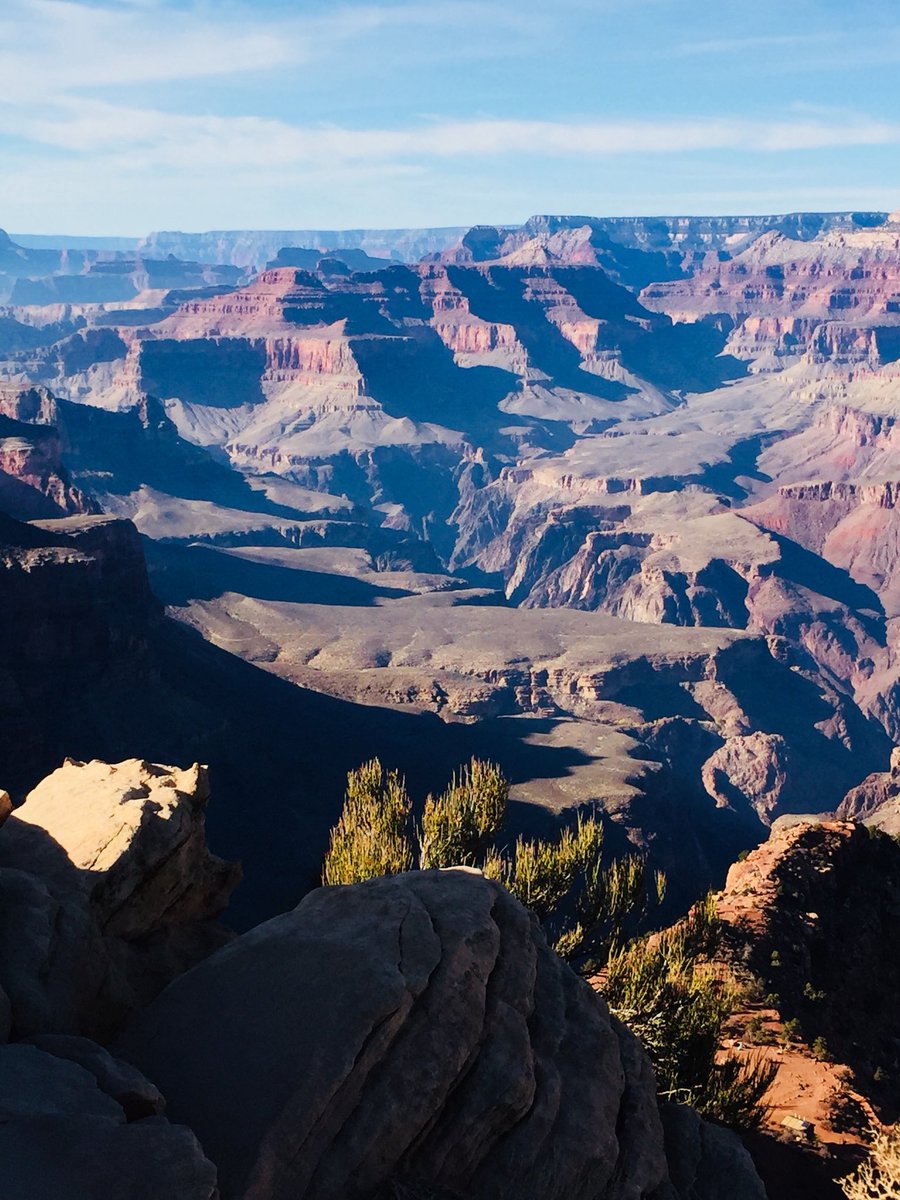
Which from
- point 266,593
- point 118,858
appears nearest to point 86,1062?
point 118,858

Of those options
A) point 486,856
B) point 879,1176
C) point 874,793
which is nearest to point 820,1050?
point 879,1176

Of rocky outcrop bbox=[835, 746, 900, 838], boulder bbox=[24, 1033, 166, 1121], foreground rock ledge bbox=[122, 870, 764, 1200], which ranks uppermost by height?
boulder bbox=[24, 1033, 166, 1121]

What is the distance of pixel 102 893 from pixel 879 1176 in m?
15.4

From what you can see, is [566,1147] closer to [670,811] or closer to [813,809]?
[670,811]

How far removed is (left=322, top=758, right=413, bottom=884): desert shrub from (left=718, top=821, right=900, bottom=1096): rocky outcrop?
11224mm

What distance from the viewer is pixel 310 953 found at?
1994 cm

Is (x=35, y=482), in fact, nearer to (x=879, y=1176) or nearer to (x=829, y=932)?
(x=829, y=932)

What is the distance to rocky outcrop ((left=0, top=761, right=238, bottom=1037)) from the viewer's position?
1878cm

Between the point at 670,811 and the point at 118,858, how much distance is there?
75.5 meters

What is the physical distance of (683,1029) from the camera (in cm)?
2520

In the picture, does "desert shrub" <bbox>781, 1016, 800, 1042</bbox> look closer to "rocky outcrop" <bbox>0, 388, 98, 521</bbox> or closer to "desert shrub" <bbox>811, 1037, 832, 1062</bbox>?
"desert shrub" <bbox>811, 1037, 832, 1062</bbox>

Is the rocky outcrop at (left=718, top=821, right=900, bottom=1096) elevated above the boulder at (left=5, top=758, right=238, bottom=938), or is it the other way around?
the boulder at (left=5, top=758, right=238, bottom=938)

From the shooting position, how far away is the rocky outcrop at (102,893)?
18.8 metres

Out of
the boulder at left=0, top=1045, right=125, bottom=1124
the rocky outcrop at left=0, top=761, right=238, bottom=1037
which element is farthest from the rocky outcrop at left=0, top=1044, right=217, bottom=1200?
the rocky outcrop at left=0, top=761, right=238, bottom=1037
